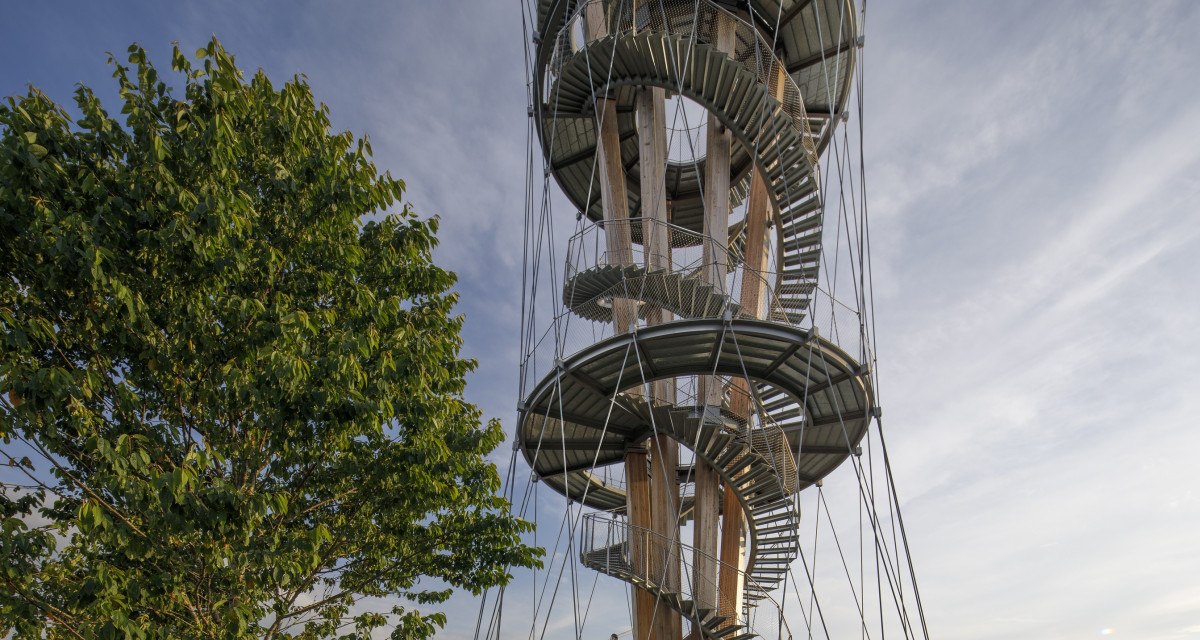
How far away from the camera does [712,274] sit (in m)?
16.4

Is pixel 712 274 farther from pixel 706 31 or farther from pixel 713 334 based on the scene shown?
pixel 706 31

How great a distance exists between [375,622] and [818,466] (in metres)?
11.3

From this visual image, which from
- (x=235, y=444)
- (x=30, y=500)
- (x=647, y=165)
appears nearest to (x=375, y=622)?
(x=235, y=444)

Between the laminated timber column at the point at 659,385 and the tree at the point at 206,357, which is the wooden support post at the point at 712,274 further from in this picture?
the tree at the point at 206,357

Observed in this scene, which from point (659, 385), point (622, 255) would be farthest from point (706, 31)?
point (659, 385)

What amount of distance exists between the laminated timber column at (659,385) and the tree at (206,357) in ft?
22.8

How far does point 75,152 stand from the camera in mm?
7488

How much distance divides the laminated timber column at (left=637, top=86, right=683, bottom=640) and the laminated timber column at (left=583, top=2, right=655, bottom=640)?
29 centimetres

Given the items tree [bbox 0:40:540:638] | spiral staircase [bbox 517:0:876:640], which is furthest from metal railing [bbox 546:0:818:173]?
tree [bbox 0:40:540:638]

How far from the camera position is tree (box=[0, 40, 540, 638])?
6.82 m

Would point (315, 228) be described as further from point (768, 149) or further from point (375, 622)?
point (768, 149)

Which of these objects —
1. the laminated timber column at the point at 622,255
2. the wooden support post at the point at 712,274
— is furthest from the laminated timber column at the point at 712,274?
the laminated timber column at the point at 622,255

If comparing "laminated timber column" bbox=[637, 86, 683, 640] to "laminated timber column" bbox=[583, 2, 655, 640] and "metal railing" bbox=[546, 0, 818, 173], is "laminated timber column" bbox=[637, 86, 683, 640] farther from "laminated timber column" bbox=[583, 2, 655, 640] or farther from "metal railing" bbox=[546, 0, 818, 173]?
"metal railing" bbox=[546, 0, 818, 173]

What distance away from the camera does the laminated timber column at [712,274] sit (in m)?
15.9
